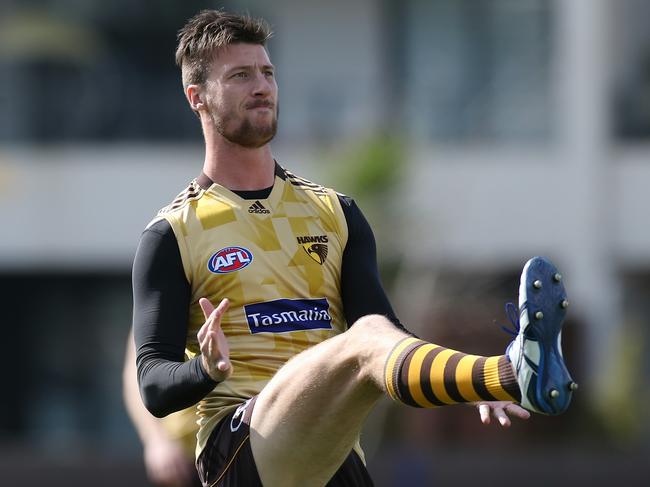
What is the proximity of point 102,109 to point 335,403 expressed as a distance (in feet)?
54.0

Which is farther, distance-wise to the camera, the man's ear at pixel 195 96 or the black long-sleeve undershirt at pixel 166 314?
the man's ear at pixel 195 96

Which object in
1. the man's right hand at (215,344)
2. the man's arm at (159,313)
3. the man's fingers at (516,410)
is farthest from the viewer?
the man's arm at (159,313)

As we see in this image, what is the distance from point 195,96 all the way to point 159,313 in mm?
1027

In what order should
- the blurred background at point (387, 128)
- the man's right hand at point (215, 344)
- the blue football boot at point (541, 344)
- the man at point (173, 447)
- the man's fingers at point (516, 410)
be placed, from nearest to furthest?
the blue football boot at point (541, 344), the man's right hand at point (215, 344), the man's fingers at point (516, 410), the man at point (173, 447), the blurred background at point (387, 128)

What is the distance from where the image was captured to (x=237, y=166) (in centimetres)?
622

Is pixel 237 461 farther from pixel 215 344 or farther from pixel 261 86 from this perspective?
pixel 261 86

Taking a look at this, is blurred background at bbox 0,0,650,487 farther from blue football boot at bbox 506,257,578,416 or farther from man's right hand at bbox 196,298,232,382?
blue football boot at bbox 506,257,578,416

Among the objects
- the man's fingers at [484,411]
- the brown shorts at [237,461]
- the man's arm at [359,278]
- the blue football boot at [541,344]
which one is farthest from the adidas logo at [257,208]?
the blue football boot at [541,344]

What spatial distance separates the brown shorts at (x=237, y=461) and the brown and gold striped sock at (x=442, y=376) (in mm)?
873

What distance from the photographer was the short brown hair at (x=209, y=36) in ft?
20.0

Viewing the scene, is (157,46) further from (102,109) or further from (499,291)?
(499,291)

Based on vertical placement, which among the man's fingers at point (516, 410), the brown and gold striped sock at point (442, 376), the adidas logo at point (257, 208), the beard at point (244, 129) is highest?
the beard at point (244, 129)

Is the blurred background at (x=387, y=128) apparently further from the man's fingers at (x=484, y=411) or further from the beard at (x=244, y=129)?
the man's fingers at (x=484, y=411)

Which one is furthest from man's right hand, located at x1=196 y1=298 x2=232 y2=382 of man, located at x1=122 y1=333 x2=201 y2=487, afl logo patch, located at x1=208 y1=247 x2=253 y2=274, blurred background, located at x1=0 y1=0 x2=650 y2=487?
blurred background, located at x1=0 y1=0 x2=650 y2=487
